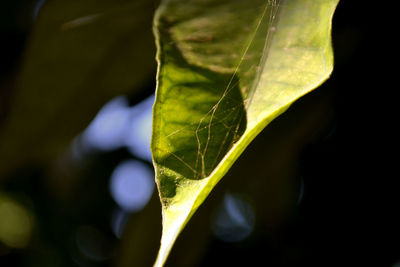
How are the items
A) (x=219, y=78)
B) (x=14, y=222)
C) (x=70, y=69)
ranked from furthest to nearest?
(x=14, y=222) → (x=70, y=69) → (x=219, y=78)

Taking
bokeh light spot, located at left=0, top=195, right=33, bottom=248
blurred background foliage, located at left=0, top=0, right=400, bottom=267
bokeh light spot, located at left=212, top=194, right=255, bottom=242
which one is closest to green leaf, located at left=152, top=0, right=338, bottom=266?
blurred background foliage, located at left=0, top=0, right=400, bottom=267

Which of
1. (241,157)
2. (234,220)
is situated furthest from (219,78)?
(234,220)

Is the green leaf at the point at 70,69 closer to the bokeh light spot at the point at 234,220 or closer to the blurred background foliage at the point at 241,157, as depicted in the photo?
the blurred background foliage at the point at 241,157

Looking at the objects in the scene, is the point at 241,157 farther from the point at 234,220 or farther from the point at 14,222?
the point at 14,222

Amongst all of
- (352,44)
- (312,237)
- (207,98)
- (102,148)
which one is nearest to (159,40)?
(207,98)

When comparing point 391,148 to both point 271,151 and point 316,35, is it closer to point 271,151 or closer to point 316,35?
point 271,151

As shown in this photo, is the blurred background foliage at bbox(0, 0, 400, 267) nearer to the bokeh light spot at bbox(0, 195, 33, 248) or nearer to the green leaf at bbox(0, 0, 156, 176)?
the green leaf at bbox(0, 0, 156, 176)
